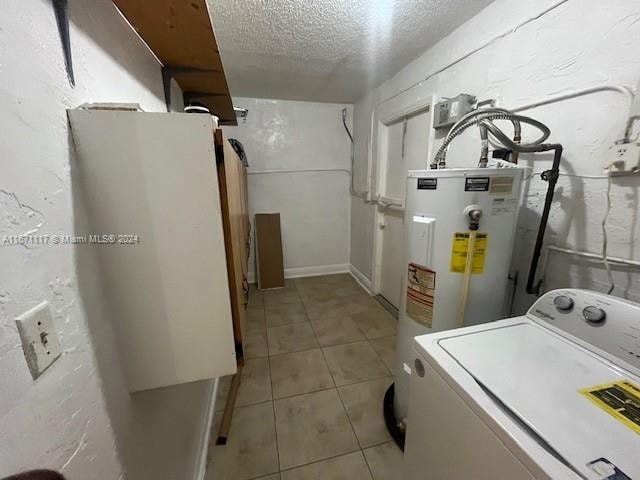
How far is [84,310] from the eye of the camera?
59cm

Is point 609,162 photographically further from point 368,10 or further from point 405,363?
point 368,10

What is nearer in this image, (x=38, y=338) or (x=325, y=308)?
(x=38, y=338)

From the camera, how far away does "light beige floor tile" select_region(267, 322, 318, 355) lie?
2.19 metres

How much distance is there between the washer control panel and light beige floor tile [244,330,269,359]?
1.89 metres

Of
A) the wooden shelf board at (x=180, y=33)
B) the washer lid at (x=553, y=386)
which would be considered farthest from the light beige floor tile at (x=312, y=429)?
the wooden shelf board at (x=180, y=33)

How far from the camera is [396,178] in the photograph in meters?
2.58

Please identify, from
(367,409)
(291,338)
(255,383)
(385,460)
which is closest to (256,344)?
(291,338)

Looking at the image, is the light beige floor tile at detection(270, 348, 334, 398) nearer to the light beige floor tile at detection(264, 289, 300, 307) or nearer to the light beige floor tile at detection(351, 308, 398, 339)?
the light beige floor tile at detection(351, 308, 398, 339)

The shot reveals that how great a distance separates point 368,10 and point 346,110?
1.89 m

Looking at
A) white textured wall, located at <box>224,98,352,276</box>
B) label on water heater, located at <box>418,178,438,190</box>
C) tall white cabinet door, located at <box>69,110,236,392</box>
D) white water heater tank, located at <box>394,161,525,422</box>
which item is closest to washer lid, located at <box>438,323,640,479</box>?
white water heater tank, located at <box>394,161,525,422</box>

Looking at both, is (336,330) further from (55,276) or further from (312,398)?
(55,276)

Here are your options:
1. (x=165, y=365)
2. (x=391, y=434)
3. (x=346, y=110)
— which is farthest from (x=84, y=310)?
(x=346, y=110)

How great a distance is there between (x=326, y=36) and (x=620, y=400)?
2.13 meters

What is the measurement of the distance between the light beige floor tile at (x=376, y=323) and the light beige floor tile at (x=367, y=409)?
21.7 inches
